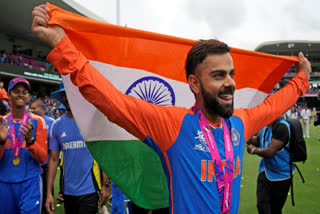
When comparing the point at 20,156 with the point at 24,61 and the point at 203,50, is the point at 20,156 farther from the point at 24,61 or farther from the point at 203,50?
the point at 24,61

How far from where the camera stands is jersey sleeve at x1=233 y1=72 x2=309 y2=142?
2.09 metres

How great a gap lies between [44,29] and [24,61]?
32933mm

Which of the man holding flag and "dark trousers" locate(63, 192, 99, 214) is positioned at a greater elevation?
the man holding flag

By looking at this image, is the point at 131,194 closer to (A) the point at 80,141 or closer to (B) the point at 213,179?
(B) the point at 213,179

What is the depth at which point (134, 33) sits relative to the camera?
2084 mm

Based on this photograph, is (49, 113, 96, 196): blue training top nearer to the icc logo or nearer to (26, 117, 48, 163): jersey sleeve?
(26, 117, 48, 163): jersey sleeve

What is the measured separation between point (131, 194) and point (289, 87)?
5.62 ft

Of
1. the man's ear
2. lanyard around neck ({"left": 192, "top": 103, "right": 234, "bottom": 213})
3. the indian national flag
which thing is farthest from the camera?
the indian national flag

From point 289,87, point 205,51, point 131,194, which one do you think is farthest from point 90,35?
point 289,87

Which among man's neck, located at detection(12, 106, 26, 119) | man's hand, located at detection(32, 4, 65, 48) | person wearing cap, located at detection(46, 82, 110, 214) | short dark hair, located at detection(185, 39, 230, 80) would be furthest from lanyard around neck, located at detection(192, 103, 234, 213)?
man's neck, located at detection(12, 106, 26, 119)

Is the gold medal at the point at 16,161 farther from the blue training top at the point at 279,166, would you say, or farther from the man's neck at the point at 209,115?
the blue training top at the point at 279,166

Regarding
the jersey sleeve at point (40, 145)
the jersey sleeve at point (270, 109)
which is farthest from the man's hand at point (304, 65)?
the jersey sleeve at point (40, 145)

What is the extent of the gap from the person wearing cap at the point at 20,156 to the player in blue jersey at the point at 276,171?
295cm

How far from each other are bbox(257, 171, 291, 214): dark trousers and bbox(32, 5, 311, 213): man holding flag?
87.2 inches
